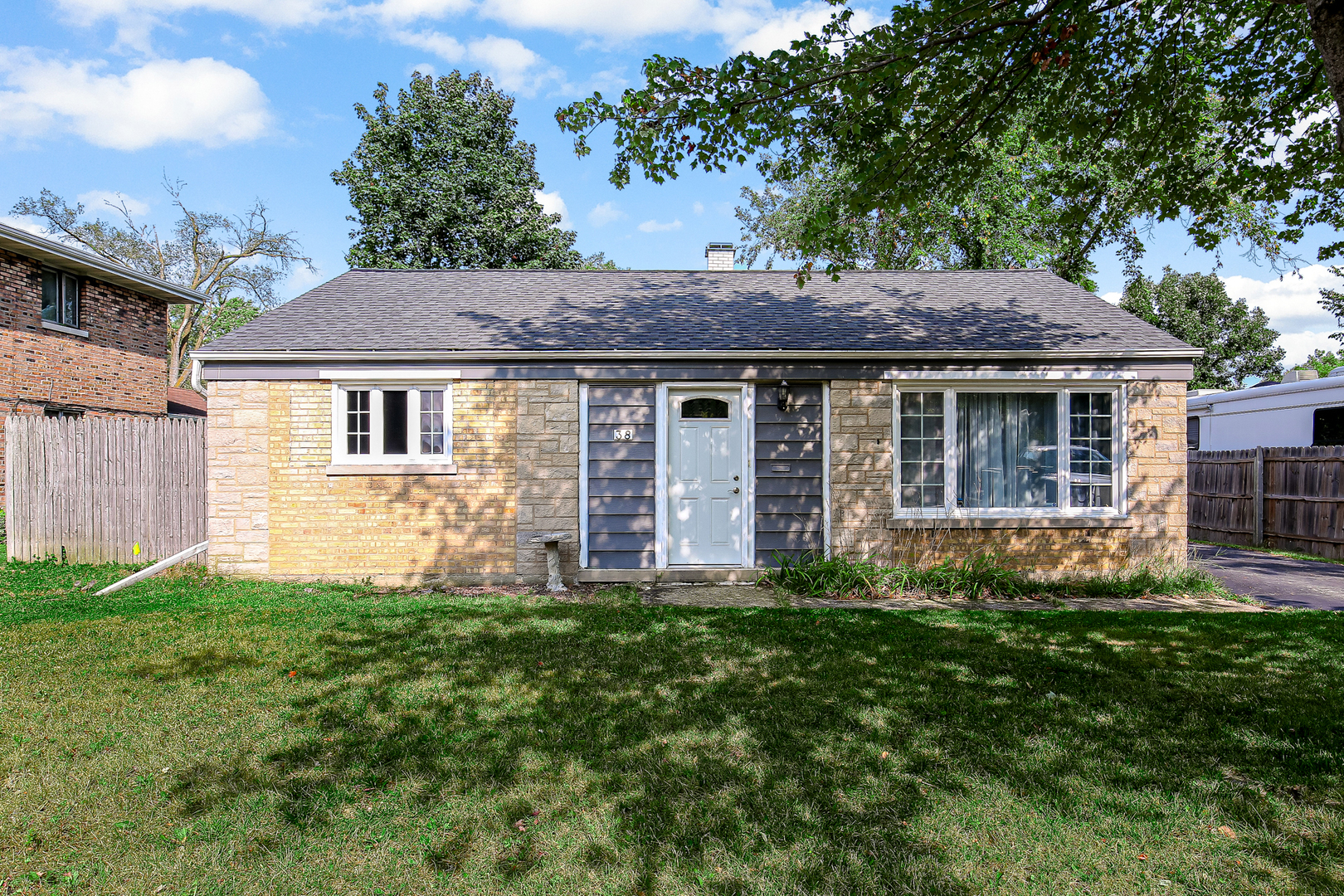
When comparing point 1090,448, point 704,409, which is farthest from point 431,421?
point 1090,448

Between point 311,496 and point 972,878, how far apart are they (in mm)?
8437

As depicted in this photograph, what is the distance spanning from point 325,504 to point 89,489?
423 centimetres

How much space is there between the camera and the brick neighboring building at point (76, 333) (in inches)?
538

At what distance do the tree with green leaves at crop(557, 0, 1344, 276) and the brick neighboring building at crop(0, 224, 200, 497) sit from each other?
14.3 metres

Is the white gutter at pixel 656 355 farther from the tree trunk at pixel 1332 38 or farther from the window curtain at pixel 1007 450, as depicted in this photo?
the tree trunk at pixel 1332 38

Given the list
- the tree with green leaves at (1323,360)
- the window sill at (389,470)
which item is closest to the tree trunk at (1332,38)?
the window sill at (389,470)

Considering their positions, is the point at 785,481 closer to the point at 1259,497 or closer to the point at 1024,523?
the point at 1024,523

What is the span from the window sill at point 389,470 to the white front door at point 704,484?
9.43 ft

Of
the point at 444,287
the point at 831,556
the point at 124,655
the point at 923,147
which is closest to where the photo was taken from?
the point at 124,655

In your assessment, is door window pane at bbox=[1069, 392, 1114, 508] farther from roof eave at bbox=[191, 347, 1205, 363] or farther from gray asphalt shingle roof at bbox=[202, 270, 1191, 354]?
gray asphalt shingle roof at bbox=[202, 270, 1191, 354]

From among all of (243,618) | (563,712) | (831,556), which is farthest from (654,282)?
(563,712)

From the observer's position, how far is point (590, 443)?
29.6 ft

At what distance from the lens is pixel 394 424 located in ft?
29.8

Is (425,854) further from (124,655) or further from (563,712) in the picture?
(124,655)
